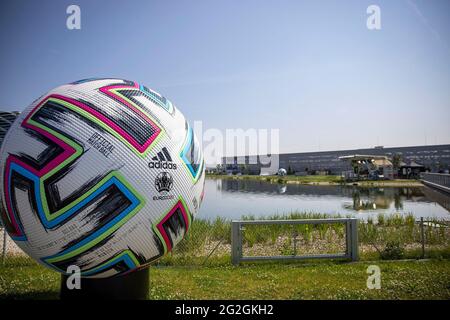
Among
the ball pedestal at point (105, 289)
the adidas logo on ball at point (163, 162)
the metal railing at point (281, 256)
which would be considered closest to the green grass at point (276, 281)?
the metal railing at point (281, 256)

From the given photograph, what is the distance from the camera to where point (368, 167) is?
7519 cm

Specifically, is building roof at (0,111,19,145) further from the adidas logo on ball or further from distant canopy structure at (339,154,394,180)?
distant canopy structure at (339,154,394,180)

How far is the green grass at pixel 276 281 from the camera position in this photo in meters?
5.54

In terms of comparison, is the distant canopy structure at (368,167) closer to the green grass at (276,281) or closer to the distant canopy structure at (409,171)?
the distant canopy structure at (409,171)

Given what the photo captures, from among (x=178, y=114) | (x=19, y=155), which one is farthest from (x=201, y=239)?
(x=19, y=155)

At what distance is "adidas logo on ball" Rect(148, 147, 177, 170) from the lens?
4.10 meters

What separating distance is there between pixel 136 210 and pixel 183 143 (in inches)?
51.0

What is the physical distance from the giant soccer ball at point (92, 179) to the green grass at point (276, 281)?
2014 mm

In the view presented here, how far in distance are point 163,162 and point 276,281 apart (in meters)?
3.89

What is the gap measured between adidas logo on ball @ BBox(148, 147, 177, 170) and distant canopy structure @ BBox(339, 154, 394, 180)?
231 feet

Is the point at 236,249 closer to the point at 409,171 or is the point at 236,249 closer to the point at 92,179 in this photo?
the point at 92,179

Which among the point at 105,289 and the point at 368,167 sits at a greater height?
the point at 105,289

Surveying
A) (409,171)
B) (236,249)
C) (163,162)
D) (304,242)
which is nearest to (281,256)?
(236,249)

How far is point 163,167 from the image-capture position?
13.8ft
